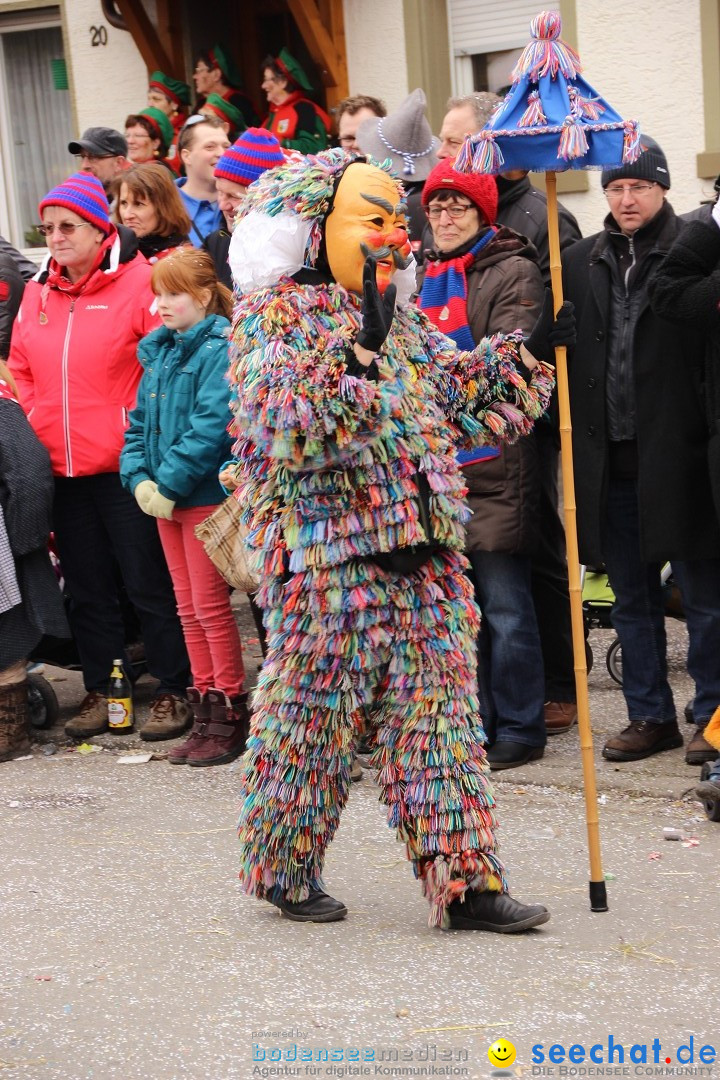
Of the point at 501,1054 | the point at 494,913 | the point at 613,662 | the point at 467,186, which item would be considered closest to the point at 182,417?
the point at 467,186

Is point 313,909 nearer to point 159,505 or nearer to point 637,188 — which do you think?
point 159,505

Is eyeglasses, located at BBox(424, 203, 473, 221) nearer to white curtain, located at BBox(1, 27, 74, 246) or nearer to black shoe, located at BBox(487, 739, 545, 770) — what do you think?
black shoe, located at BBox(487, 739, 545, 770)

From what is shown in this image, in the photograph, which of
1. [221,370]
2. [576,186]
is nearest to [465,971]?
[221,370]

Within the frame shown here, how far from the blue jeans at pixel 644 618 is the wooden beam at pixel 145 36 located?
6986 mm

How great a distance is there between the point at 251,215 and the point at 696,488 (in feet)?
6.88

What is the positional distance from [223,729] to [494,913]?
2.32 m

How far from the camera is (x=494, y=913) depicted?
421cm

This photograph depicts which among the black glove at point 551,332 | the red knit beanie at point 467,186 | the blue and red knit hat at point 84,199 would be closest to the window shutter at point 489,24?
the blue and red knit hat at point 84,199

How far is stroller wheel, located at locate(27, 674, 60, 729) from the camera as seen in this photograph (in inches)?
277

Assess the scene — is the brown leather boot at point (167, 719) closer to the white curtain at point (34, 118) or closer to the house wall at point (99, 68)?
the house wall at point (99, 68)

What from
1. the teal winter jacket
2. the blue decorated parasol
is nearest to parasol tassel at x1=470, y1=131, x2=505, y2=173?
the blue decorated parasol

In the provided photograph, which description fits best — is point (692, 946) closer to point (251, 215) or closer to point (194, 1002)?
point (194, 1002)

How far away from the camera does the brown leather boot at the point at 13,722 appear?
661 cm

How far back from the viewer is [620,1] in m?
9.55
